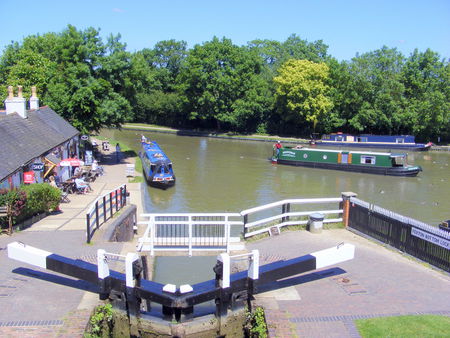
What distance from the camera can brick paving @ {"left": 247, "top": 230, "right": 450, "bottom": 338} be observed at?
7996 mm

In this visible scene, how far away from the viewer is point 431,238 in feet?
36.1

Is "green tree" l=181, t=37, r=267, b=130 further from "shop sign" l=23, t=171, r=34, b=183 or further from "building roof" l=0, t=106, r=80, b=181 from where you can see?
"shop sign" l=23, t=171, r=34, b=183

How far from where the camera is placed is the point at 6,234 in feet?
43.0

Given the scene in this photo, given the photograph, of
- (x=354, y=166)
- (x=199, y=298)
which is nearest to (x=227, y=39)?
(x=354, y=166)

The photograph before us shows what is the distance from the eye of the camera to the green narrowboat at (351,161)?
34.4 metres

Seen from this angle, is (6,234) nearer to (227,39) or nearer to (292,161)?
(292,161)

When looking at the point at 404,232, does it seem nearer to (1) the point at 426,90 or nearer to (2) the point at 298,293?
(2) the point at 298,293

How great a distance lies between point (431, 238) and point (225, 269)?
5.82 meters

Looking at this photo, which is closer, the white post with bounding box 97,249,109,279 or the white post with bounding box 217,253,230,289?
the white post with bounding box 217,253,230,289

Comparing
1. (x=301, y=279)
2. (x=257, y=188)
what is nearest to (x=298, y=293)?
(x=301, y=279)

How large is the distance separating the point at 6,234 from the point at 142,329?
267 inches

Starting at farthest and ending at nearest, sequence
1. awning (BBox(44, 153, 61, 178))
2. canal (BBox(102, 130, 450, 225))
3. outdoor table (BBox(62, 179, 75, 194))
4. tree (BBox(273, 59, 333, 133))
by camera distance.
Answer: tree (BBox(273, 59, 333, 133)), canal (BBox(102, 130, 450, 225)), awning (BBox(44, 153, 61, 178)), outdoor table (BBox(62, 179, 75, 194))

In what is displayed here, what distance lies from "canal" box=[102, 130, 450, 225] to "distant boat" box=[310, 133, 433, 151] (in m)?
6.27

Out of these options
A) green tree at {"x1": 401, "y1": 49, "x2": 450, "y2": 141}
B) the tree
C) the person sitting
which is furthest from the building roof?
green tree at {"x1": 401, "y1": 49, "x2": 450, "y2": 141}
